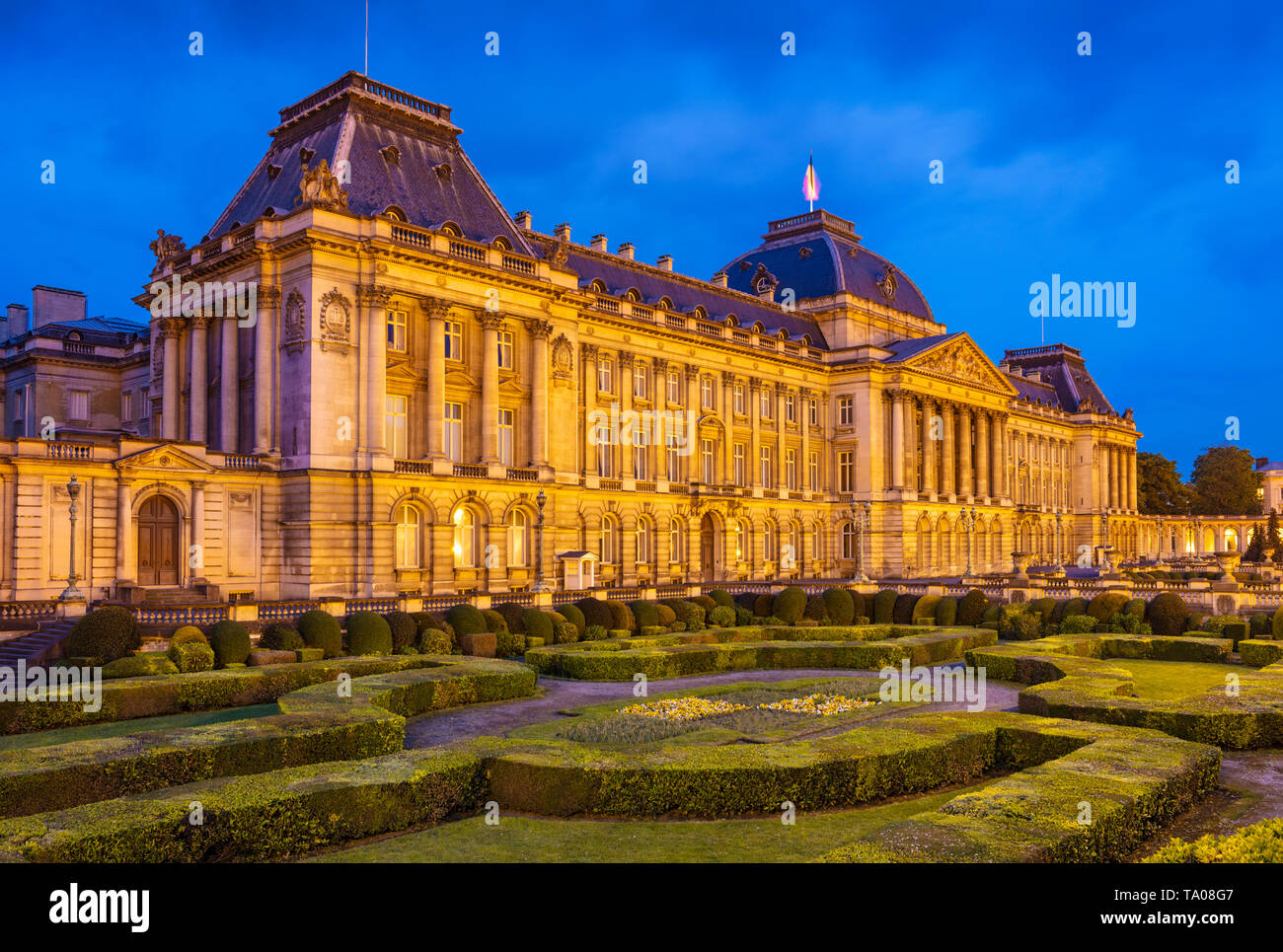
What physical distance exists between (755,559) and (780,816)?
183 ft

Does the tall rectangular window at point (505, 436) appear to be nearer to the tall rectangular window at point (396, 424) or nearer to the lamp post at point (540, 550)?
the lamp post at point (540, 550)

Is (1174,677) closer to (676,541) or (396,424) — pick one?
(396,424)

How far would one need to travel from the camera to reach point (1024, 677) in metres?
27.8

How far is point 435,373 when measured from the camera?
156 feet

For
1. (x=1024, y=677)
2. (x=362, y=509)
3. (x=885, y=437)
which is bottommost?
(x=1024, y=677)

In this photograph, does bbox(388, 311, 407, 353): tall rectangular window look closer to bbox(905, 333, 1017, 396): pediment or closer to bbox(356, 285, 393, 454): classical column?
bbox(356, 285, 393, 454): classical column

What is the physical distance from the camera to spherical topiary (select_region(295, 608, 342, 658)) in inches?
1198

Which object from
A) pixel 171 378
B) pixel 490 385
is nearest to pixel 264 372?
pixel 171 378

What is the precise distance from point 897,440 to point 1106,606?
123ft

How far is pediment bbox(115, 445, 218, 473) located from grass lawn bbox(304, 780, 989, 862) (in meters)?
30.4

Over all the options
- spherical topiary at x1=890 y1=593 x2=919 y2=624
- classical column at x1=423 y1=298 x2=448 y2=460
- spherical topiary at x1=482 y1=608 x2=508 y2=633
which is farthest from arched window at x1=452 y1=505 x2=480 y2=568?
spherical topiary at x1=890 y1=593 x2=919 y2=624
